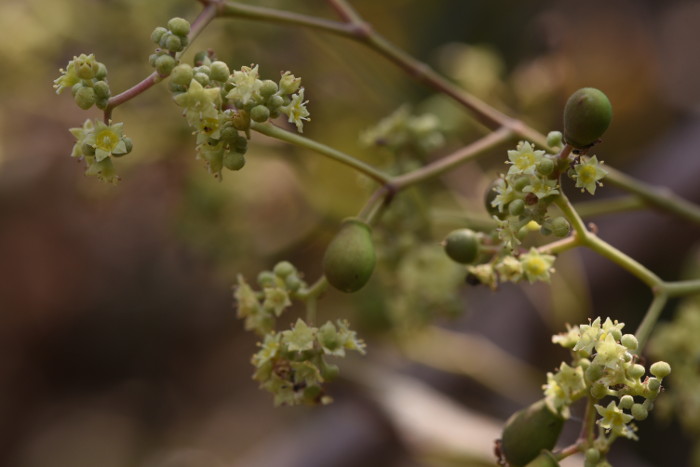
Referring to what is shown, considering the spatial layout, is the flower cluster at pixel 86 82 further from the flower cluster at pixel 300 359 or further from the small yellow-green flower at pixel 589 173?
the small yellow-green flower at pixel 589 173

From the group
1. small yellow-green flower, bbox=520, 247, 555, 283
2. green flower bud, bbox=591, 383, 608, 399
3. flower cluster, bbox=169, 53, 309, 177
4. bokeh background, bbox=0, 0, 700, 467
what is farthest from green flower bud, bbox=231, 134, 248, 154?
bokeh background, bbox=0, 0, 700, 467

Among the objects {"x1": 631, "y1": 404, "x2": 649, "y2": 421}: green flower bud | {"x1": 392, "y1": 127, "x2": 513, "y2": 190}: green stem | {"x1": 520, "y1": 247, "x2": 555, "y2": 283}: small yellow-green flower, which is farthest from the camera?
{"x1": 392, "y1": 127, "x2": 513, "y2": 190}: green stem

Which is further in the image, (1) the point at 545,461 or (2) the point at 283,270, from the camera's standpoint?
(2) the point at 283,270

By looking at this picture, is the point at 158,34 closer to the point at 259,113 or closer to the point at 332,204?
the point at 259,113

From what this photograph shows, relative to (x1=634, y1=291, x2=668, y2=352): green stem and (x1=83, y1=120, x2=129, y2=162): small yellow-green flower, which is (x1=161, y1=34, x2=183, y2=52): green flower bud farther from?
(x1=634, y1=291, x2=668, y2=352): green stem

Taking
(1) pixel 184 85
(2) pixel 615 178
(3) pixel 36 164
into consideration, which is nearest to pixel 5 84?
(3) pixel 36 164

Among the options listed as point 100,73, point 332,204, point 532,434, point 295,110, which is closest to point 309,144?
point 295,110
